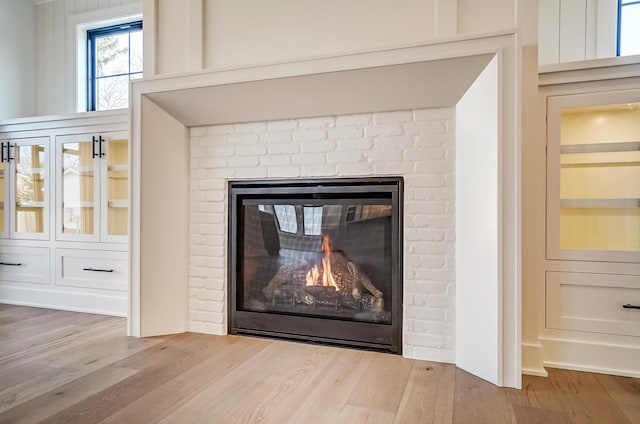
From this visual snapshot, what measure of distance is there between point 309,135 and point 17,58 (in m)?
3.09

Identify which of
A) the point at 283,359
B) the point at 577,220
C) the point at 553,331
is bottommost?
the point at 283,359

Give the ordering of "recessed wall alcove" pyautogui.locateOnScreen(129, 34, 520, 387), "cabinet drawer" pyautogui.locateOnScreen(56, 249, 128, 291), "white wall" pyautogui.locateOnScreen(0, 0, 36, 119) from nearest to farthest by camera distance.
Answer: "recessed wall alcove" pyautogui.locateOnScreen(129, 34, 520, 387) < "cabinet drawer" pyautogui.locateOnScreen(56, 249, 128, 291) < "white wall" pyautogui.locateOnScreen(0, 0, 36, 119)

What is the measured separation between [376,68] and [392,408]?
1.51 metres

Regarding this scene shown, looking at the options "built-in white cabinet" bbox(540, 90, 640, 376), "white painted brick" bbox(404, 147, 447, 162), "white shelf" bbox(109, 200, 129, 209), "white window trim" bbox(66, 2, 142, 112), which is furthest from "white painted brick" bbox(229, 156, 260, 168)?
"white window trim" bbox(66, 2, 142, 112)

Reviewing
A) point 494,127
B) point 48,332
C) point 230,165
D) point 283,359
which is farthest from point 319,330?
point 48,332

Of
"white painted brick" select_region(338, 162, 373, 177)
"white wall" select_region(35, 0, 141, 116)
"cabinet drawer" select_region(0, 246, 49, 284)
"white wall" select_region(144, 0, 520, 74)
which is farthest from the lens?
"white wall" select_region(35, 0, 141, 116)

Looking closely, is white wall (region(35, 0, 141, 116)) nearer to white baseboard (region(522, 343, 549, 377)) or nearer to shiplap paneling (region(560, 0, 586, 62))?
shiplap paneling (region(560, 0, 586, 62))

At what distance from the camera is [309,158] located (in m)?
2.19

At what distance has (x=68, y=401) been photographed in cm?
151

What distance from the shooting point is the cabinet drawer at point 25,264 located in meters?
3.00

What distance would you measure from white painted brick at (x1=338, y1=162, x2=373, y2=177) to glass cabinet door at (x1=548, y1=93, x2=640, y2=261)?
929 millimetres

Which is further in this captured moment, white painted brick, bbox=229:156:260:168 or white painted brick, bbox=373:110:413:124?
white painted brick, bbox=229:156:260:168

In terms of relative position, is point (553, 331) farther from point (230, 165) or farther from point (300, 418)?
point (230, 165)

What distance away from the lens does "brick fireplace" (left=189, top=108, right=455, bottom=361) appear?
6.45 feet
